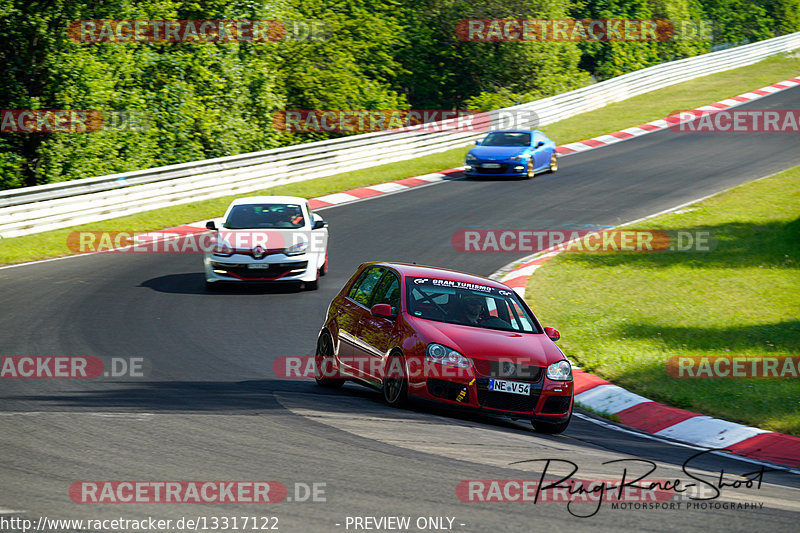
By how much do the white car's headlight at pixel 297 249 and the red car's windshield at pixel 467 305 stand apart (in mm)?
6509

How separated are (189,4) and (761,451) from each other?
2976 cm

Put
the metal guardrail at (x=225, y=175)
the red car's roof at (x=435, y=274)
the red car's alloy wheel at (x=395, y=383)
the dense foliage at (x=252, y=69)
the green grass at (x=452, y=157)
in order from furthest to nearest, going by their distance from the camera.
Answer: the dense foliage at (x=252, y=69) < the metal guardrail at (x=225, y=175) < the green grass at (x=452, y=157) < the red car's roof at (x=435, y=274) < the red car's alloy wheel at (x=395, y=383)

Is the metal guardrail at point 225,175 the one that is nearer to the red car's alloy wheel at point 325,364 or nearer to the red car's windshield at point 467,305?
the red car's alloy wheel at point 325,364

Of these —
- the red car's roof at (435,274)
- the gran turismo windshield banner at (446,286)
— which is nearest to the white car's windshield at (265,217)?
the red car's roof at (435,274)

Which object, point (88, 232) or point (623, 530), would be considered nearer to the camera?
point (623, 530)

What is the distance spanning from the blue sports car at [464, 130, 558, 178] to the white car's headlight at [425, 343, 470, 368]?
19.1 meters

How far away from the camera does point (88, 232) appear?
21359mm

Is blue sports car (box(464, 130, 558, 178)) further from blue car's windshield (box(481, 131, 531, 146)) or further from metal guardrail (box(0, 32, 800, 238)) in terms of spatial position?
metal guardrail (box(0, 32, 800, 238))

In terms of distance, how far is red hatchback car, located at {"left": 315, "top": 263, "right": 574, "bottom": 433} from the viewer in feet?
29.2

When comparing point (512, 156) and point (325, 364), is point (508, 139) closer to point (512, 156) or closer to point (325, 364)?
point (512, 156)

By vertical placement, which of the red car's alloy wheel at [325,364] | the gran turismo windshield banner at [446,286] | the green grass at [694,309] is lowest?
the green grass at [694,309]

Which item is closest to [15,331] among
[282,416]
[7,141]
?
[282,416]

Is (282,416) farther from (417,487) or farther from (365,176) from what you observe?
(365,176)

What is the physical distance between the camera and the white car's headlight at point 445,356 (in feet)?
29.2
